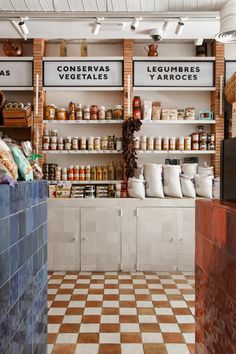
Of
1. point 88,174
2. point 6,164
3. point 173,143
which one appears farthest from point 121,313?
point 173,143

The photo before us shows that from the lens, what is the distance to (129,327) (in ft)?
10.5

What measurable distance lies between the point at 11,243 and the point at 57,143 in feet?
13.3

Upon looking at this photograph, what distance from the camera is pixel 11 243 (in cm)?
164

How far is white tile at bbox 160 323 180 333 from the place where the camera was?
3133 millimetres

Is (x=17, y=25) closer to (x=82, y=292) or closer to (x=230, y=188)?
(x=82, y=292)

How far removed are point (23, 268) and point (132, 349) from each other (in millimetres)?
1433

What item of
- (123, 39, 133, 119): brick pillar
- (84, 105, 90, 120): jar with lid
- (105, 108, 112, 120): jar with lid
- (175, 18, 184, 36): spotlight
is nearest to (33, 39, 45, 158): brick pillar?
(84, 105, 90, 120): jar with lid

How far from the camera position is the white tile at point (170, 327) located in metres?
3.13

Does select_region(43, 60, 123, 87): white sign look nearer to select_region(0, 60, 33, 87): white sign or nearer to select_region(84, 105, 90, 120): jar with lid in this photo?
select_region(0, 60, 33, 87): white sign

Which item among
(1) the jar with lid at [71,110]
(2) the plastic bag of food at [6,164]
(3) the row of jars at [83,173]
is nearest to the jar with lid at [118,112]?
(1) the jar with lid at [71,110]

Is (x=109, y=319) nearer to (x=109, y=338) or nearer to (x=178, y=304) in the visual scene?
(x=109, y=338)

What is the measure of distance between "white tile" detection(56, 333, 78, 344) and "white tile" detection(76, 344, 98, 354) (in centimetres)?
11

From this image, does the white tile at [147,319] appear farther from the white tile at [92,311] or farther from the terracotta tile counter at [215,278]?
the terracotta tile counter at [215,278]

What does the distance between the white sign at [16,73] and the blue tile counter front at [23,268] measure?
3.61m
